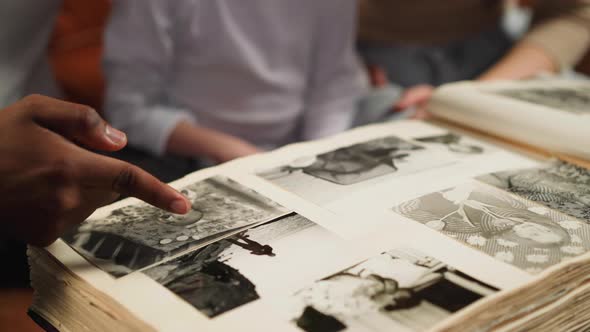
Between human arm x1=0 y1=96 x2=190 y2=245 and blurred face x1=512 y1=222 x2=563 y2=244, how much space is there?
0.81ft

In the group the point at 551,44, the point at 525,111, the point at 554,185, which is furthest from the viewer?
the point at 551,44

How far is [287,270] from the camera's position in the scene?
358 millimetres

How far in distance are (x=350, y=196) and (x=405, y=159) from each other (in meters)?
0.10

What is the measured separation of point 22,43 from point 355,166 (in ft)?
1.89

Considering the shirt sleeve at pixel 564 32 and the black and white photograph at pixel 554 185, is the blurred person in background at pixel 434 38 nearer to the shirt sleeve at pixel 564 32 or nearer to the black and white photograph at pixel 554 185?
the shirt sleeve at pixel 564 32

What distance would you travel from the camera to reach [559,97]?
652mm

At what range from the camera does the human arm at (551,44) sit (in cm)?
94

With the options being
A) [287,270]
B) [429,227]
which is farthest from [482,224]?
[287,270]

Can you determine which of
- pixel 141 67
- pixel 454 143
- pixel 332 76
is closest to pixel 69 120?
pixel 454 143

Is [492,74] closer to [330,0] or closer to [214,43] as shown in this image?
[330,0]

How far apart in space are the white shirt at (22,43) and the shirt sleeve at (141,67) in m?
0.10

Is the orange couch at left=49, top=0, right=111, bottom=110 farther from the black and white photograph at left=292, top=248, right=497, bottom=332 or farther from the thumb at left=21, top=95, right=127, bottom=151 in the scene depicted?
the black and white photograph at left=292, top=248, right=497, bottom=332

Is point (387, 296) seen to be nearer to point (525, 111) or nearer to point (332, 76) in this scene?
point (525, 111)

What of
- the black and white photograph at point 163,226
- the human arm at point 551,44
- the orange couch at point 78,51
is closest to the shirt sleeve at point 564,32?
the human arm at point 551,44
